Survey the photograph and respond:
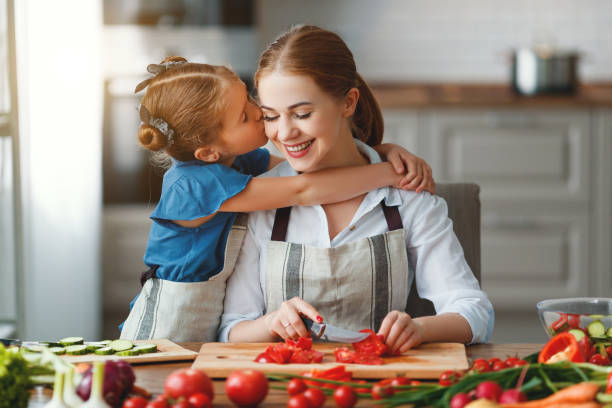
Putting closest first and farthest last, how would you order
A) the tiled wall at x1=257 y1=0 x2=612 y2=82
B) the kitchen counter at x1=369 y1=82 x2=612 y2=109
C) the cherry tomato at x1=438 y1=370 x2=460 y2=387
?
the cherry tomato at x1=438 y1=370 x2=460 y2=387 → the kitchen counter at x1=369 y1=82 x2=612 y2=109 → the tiled wall at x1=257 y1=0 x2=612 y2=82

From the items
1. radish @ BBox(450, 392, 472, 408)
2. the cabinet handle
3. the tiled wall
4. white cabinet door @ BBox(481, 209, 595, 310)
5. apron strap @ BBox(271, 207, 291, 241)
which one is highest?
the tiled wall

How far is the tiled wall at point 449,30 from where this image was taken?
4.33m

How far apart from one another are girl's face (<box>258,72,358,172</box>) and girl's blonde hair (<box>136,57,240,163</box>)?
106 mm

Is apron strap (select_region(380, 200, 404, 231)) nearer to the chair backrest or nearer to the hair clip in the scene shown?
the chair backrest

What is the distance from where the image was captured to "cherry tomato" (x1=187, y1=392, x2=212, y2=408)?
Answer: 3.19 ft

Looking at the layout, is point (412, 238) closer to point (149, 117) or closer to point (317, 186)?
point (317, 186)

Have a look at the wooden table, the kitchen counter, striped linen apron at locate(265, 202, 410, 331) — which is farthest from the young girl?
the kitchen counter

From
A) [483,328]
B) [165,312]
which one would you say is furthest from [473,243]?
[165,312]

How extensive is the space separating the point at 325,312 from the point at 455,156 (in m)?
2.34

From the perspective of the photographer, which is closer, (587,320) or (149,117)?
(587,320)

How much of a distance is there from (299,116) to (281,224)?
247 millimetres

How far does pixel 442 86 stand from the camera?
430cm

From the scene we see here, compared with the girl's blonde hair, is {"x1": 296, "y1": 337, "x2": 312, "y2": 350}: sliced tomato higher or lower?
lower

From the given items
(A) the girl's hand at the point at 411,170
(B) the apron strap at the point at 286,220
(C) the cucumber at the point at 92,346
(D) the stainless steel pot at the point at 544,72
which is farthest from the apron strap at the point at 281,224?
(D) the stainless steel pot at the point at 544,72
